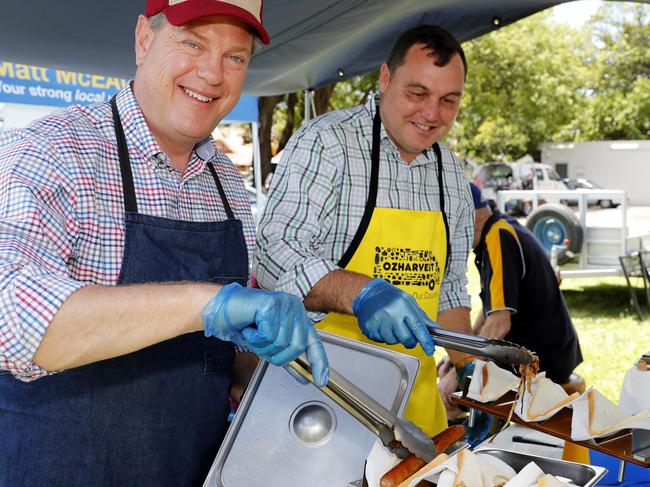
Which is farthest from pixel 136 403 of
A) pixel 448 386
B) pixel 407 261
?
pixel 448 386

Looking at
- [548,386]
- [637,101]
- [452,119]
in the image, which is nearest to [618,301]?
[452,119]

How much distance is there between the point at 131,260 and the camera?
138 centimetres

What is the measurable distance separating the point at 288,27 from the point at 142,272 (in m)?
2.62

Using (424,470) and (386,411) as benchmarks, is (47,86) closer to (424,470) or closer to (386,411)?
(386,411)

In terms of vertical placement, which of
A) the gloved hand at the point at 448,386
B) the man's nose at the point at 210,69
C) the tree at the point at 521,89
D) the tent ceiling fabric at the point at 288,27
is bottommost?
the gloved hand at the point at 448,386

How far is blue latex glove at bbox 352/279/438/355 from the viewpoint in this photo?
1.52 meters

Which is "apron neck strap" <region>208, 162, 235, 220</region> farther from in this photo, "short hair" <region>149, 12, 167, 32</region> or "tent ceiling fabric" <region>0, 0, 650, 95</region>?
"tent ceiling fabric" <region>0, 0, 650, 95</region>

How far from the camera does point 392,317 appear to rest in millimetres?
1553

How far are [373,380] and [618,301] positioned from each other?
719 cm

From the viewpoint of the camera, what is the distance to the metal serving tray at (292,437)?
138cm

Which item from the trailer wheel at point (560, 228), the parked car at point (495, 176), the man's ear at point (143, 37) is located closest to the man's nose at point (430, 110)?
the man's ear at point (143, 37)

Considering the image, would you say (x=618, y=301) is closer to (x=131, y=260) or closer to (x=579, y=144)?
(x=131, y=260)

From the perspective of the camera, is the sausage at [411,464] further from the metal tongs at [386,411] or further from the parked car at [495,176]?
the parked car at [495,176]

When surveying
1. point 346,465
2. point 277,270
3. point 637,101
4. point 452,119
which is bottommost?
point 346,465
